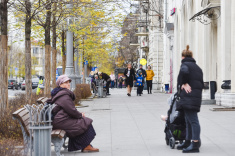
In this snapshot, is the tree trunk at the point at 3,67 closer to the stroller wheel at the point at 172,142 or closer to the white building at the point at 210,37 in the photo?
the stroller wheel at the point at 172,142

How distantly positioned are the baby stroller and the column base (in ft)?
28.7

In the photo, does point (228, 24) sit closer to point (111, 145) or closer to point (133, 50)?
point (111, 145)

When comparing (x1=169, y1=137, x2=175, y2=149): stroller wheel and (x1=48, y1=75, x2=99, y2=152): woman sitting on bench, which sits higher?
(x1=48, y1=75, x2=99, y2=152): woman sitting on bench

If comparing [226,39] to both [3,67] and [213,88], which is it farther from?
[3,67]

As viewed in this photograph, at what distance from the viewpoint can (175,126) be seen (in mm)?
8406

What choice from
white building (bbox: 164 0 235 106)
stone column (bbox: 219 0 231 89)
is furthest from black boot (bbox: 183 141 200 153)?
→ stone column (bbox: 219 0 231 89)

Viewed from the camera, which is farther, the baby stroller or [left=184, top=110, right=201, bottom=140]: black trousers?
the baby stroller

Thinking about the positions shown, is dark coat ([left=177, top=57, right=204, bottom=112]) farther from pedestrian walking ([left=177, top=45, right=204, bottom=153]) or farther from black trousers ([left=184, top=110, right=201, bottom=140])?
black trousers ([left=184, top=110, right=201, bottom=140])

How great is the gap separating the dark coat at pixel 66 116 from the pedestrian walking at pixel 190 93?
1.63 meters

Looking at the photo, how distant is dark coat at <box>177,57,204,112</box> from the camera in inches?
310

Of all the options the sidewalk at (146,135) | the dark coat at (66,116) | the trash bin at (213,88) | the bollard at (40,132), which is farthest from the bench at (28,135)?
the trash bin at (213,88)

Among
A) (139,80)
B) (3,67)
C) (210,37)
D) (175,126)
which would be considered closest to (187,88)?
(175,126)

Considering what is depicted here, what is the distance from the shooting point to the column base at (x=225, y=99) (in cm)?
1682

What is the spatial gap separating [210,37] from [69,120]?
1514cm
